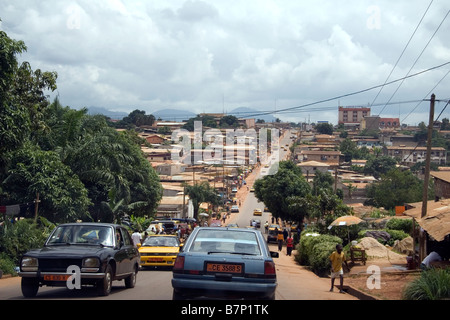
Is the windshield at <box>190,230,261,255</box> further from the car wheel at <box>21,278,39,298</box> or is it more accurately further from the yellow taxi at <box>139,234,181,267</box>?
the yellow taxi at <box>139,234,181,267</box>

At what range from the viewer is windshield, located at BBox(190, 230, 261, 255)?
9.34 m

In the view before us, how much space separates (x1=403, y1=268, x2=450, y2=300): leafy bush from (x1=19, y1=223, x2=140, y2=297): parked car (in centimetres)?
625

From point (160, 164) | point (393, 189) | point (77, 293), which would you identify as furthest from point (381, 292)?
point (160, 164)

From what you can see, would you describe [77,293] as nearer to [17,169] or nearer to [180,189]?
[17,169]

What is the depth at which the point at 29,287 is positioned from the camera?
10719 millimetres

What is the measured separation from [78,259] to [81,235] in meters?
1.36

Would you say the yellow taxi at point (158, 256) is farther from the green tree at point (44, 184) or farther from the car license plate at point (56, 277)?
the green tree at point (44, 184)

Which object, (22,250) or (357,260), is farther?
(357,260)

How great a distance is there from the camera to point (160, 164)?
100125mm

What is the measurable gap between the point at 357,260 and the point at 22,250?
1311cm

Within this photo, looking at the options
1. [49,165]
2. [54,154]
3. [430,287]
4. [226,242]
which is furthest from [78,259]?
[54,154]

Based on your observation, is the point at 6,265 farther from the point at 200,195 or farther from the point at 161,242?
the point at 200,195

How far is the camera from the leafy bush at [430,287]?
11.0 meters

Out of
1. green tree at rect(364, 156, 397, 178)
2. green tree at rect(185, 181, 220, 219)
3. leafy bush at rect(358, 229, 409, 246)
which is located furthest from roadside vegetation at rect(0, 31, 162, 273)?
green tree at rect(364, 156, 397, 178)
